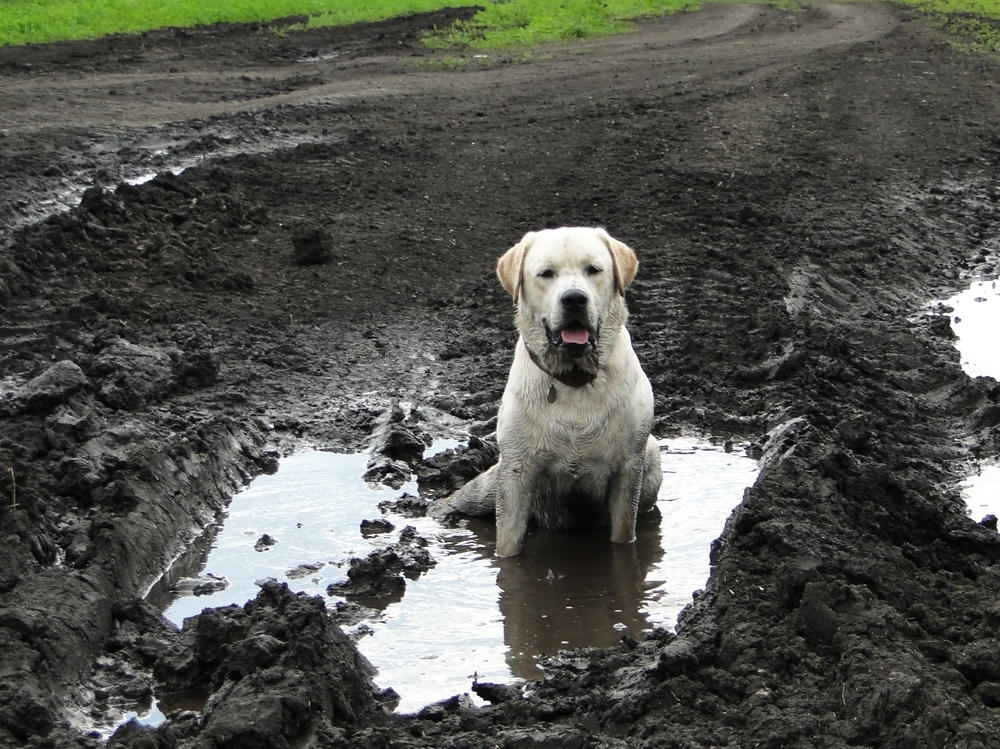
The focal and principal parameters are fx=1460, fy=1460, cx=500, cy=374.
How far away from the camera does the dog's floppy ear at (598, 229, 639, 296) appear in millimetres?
7586

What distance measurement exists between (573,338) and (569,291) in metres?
0.26

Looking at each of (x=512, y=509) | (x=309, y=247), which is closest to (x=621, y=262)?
(x=512, y=509)

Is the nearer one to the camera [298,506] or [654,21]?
[298,506]

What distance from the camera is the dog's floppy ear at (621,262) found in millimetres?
7586

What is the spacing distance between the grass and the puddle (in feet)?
51.9

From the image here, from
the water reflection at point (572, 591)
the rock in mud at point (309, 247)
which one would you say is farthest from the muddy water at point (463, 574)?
the rock in mud at point (309, 247)

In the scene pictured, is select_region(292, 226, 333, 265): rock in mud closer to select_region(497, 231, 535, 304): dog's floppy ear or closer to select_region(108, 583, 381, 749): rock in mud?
select_region(497, 231, 535, 304): dog's floppy ear

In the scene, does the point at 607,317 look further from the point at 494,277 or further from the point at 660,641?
the point at 494,277

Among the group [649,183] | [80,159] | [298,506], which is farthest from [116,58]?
[298,506]

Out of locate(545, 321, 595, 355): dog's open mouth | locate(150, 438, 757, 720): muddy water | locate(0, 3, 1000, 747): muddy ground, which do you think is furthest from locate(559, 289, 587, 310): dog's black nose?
locate(150, 438, 757, 720): muddy water

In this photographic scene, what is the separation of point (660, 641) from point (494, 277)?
699cm

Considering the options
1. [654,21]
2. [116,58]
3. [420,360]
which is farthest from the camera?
[654,21]

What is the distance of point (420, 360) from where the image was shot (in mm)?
11242

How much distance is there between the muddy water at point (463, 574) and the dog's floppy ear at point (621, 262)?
147 cm
